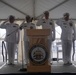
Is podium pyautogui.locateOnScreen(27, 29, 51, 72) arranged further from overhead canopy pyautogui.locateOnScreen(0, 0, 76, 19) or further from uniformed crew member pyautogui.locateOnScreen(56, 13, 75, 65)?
overhead canopy pyautogui.locateOnScreen(0, 0, 76, 19)

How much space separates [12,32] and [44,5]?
3.44 meters

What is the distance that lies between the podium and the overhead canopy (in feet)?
12.8

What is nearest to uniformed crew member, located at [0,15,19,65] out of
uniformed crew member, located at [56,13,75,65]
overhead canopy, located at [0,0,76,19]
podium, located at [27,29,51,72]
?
uniformed crew member, located at [56,13,75,65]

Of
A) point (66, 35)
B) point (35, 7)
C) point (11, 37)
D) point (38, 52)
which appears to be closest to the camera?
point (38, 52)

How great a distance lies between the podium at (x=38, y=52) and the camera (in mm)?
4574

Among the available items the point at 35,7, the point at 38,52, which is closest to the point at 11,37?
the point at 38,52

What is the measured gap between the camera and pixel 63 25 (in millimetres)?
5973

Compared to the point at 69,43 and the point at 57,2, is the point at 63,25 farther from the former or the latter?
the point at 57,2

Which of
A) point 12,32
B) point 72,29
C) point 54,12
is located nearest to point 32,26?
point 12,32

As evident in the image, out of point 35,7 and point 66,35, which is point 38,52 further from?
point 35,7

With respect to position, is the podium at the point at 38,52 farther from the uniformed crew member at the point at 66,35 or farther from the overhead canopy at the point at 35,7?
the overhead canopy at the point at 35,7

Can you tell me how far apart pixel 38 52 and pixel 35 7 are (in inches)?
186

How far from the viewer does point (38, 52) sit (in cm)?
461

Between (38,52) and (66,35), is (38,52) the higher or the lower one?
the lower one
